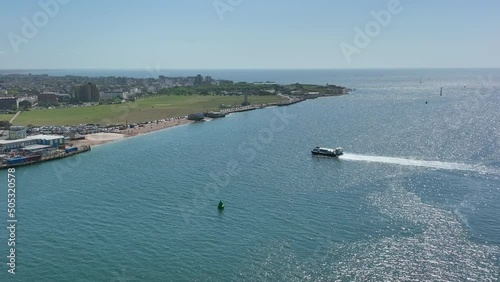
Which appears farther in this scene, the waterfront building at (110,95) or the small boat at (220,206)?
the waterfront building at (110,95)

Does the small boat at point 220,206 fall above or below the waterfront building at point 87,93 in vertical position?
below

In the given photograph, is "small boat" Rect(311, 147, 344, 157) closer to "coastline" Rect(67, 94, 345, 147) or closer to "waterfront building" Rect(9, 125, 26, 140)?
"coastline" Rect(67, 94, 345, 147)

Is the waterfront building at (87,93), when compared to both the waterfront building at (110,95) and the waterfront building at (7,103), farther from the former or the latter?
the waterfront building at (7,103)

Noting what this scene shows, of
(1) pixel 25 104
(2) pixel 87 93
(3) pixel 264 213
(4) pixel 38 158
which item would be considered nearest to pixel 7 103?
(1) pixel 25 104

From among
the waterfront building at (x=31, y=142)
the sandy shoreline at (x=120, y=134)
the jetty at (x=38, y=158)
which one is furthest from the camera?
the sandy shoreline at (x=120, y=134)

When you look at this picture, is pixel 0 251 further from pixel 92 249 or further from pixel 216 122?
pixel 216 122

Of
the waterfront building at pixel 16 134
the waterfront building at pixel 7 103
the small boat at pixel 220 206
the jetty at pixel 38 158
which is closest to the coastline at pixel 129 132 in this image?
the jetty at pixel 38 158
